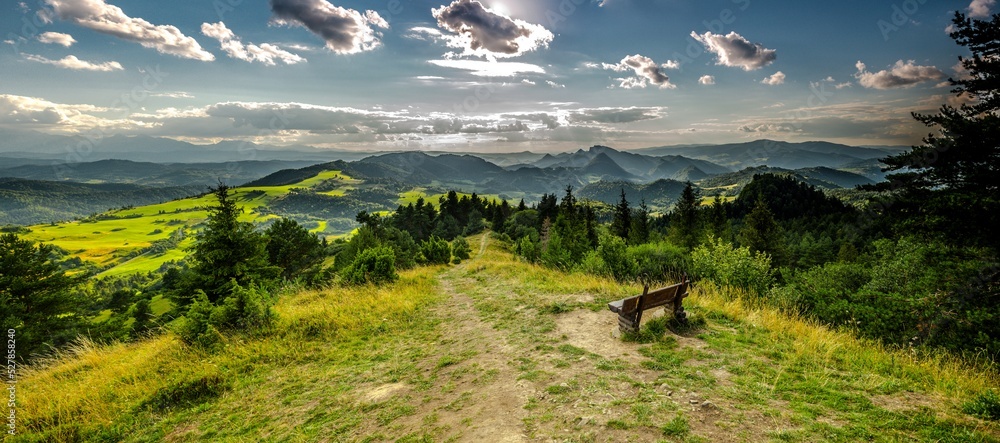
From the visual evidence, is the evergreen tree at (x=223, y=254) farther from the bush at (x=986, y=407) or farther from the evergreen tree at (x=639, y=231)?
the evergreen tree at (x=639, y=231)

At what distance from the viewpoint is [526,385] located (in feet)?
23.6

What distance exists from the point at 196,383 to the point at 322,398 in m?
3.23

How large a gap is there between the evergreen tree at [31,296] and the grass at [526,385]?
23913mm

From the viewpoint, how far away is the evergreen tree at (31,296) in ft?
82.4

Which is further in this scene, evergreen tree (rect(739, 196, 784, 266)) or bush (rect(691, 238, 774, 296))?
evergreen tree (rect(739, 196, 784, 266))

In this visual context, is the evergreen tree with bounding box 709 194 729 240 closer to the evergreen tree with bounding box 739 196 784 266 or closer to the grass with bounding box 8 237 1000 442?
the evergreen tree with bounding box 739 196 784 266

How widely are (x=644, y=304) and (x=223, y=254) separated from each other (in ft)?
57.7

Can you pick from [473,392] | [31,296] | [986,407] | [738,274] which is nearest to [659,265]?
[738,274]

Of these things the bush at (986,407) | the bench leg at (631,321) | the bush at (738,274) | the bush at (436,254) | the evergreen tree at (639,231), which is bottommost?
the evergreen tree at (639,231)

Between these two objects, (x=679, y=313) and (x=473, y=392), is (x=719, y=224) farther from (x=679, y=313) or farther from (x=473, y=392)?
(x=473, y=392)

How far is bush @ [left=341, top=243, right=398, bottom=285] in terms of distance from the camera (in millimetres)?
19406

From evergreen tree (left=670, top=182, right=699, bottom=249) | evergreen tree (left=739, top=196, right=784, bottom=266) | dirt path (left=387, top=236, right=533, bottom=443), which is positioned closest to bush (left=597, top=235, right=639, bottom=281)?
dirt path (left=387, top=236, right=533, bottom=443)

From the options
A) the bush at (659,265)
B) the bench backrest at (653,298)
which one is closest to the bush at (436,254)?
the bush at (659,265)

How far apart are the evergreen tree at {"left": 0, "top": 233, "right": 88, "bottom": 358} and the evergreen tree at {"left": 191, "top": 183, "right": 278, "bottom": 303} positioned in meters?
18.7
